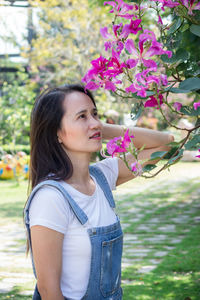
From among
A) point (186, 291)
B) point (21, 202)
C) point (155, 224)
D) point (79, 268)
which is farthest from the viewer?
point (21, 202)

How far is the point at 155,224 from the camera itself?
6.04 metres

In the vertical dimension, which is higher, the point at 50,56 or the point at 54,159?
the point at 54,159

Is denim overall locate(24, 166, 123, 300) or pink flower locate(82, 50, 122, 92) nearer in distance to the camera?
pink flower locate(82, 50, 122, 92)

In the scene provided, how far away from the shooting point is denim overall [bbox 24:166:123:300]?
156cm

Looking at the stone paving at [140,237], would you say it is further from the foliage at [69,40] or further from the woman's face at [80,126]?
the foliage at [69,40]

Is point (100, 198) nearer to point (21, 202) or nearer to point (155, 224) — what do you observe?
Result: point (155, 224)

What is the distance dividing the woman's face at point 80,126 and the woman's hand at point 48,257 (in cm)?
34

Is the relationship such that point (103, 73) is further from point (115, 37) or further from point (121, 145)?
point (121, 145)

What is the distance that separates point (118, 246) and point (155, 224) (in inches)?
175

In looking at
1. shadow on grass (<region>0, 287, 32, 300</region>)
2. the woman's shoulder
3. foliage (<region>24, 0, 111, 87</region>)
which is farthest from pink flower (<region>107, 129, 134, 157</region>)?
foliage (<region>24, 0, 111, 87</region>)

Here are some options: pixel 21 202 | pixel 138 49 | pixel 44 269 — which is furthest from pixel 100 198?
pixel 21 202

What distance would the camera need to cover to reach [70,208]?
5.11 feet

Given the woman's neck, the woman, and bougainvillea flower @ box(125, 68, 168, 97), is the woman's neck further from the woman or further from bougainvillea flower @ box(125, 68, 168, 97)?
bougainvillea flower @ box(125, 68, 168, 97)

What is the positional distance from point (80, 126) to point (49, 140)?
0.14 metres
